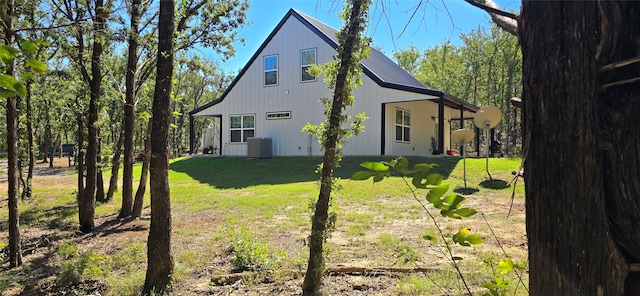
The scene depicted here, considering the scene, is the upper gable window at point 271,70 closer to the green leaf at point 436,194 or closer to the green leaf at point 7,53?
the green leaf at point 7,53

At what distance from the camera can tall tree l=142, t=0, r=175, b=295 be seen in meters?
3.91

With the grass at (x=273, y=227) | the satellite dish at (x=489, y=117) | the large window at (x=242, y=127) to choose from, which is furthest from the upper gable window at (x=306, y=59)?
the satellite dish at (x=489, y=117)


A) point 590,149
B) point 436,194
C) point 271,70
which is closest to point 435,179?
point 436,194

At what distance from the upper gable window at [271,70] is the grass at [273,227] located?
7.06 meters

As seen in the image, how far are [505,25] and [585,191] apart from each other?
712 millimetres

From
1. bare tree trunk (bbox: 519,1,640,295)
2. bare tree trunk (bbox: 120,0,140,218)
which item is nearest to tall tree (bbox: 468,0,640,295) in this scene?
bare tree trunk (bbox: 519,1,640,295)

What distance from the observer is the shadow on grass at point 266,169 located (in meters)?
12.6

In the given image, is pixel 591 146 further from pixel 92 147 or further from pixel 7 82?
pixel 92 147

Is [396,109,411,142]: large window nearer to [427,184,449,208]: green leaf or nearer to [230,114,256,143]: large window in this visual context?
[230,114,256,143]: large window

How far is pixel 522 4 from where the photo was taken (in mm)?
1229

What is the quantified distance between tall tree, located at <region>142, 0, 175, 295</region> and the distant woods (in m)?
25.8

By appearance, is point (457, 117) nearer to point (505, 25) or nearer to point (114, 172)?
point (114, 172)

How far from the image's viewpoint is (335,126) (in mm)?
3504

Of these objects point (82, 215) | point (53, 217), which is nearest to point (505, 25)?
point (82, 215)
